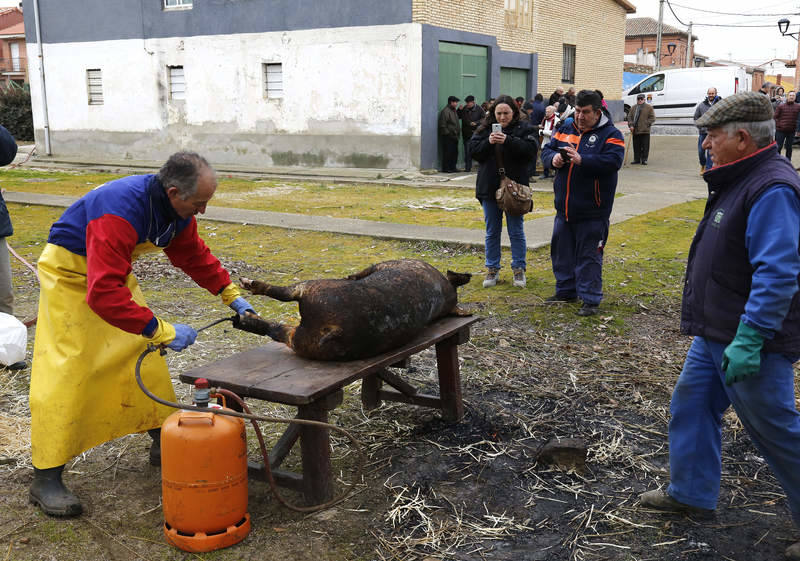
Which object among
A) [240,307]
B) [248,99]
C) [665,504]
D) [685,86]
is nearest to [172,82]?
[248,99]

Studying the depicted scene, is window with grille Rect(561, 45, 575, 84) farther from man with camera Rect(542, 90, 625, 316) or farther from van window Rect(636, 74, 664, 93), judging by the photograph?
man with camera Rect(542, 90, 625, 316)

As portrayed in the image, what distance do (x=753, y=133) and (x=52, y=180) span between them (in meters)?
18.2

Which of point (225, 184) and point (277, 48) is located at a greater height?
point (277, 48)

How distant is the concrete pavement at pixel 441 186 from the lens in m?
10.2

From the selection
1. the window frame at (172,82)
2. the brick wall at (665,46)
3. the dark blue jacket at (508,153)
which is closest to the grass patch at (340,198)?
the dark blue jacket at (508,153)

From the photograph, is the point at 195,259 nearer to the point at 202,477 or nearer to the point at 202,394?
the point at 202,394

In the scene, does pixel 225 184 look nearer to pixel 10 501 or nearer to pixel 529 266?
pixel 529 266

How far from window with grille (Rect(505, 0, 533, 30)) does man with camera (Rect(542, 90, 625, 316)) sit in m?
16.1

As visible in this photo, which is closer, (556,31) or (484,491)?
(484,491)

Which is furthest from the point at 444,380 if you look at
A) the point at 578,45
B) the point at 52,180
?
the point at 578,45

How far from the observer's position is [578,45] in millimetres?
25344

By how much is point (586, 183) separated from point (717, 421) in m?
3.40

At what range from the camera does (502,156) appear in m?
7.10

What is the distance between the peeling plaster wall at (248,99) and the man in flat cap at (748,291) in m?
15.7
